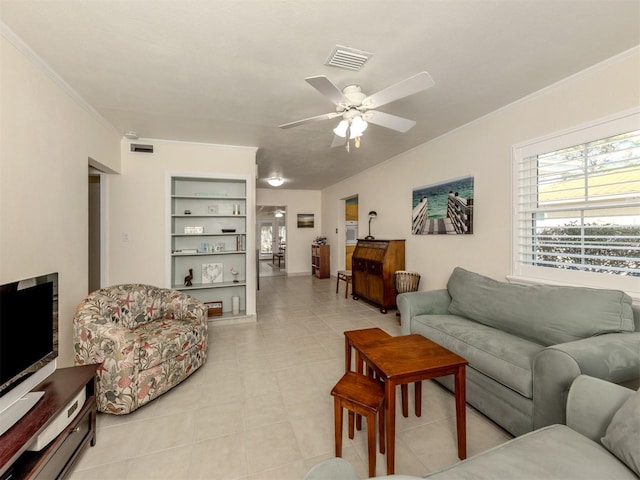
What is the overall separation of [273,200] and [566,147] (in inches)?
260

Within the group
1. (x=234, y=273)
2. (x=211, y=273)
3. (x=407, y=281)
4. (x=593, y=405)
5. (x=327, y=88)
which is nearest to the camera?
(x=593, y=405)

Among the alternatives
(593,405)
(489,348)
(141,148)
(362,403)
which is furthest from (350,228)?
(593,405)

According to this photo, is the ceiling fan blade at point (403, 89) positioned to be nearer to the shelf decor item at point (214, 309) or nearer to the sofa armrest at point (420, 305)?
the sofa armrest at point (420, 305)

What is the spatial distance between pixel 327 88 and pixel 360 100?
39cm

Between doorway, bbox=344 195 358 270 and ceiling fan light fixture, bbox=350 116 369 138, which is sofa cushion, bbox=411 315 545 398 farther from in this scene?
doorway, bbox=344 195 358 270

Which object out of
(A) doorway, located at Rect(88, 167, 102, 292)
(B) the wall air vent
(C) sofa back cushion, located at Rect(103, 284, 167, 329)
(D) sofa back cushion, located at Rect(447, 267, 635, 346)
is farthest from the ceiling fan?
(A) doorway, located at Rect(88, 167, 102, 292)

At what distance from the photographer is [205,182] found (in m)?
4.26

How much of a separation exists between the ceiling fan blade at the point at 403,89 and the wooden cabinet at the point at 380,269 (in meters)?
2.77

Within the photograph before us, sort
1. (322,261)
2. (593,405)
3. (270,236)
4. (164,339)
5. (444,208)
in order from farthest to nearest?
(270,236)
(322,261)
(444,208)
(164,339)
(593,405)

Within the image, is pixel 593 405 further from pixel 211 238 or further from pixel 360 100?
pixel 211 238

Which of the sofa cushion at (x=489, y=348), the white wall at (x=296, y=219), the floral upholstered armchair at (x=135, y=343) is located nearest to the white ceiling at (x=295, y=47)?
the floral upholstered armchair at (x=135, y=343)

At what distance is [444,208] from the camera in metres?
3.67

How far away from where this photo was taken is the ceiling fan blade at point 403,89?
1676 millimetres

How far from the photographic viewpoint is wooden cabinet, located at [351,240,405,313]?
14.5 feet
